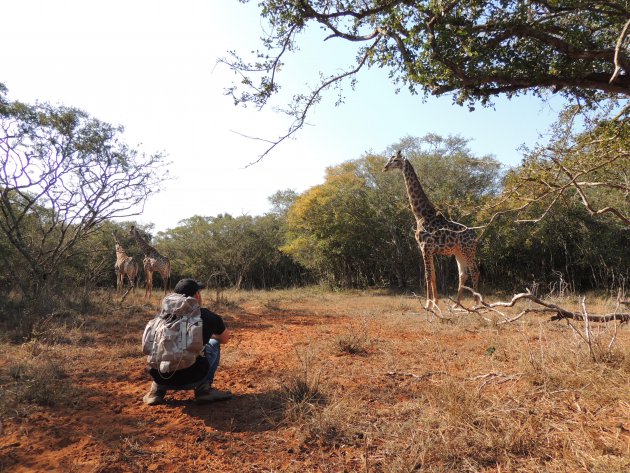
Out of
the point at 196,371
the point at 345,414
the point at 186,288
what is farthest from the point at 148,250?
the point at 345,414

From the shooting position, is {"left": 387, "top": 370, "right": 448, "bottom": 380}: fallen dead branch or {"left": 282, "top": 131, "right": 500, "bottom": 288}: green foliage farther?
{"left": 282, "top": 131, "right": 500, "bottom": 288}: green foliage

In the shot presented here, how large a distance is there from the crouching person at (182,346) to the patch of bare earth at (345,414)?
0.61ft

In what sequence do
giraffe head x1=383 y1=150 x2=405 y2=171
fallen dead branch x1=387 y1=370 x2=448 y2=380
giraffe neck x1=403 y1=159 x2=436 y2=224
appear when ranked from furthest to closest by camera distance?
giraffe head x1=383 y1=150 x2=405 y2=171 < giraffe neck x1=403 y1=159 x2=436 y2=224 < fallen dead branch x1=387 y1=370 x2=448 y2=380

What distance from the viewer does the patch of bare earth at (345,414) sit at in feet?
8.06

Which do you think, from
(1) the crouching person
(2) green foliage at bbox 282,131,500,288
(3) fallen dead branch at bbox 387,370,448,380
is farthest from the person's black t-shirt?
(2) green foliage at bbox 282,131,500,288

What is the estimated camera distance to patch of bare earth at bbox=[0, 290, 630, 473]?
8.06 ft

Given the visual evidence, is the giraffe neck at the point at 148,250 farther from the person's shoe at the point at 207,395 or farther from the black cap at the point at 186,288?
the person's shoe at the point at 207,395

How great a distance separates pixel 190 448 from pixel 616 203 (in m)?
13.4

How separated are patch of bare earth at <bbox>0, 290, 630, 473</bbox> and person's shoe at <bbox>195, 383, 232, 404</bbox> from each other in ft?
0.28

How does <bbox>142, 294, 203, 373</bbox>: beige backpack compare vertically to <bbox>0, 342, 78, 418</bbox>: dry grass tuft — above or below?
above

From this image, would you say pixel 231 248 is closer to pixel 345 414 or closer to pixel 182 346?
pixel 182 346

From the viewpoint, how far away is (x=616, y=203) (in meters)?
11.6

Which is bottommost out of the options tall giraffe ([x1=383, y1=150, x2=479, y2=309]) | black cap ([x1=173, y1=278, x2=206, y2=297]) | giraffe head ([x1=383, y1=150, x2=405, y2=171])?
black cap ([x1=173, y1=278, x2=206, y2=297])

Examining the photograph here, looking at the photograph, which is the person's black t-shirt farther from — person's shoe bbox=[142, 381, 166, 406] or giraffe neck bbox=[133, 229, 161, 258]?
giraffe neck bbox=[133, 229, 161, 258]
